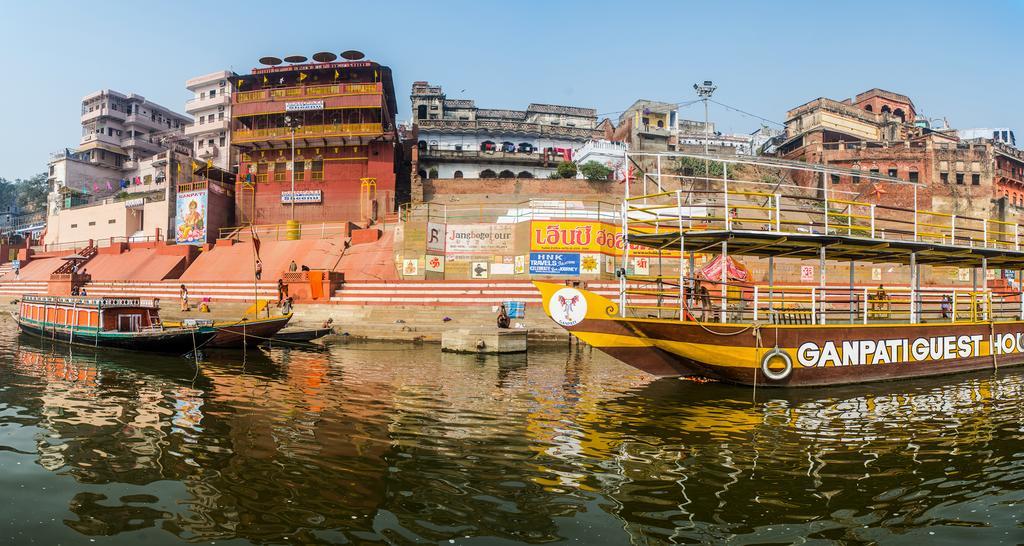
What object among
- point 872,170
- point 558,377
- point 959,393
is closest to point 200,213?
point 558,377

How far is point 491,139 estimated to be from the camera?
64188 millimetres

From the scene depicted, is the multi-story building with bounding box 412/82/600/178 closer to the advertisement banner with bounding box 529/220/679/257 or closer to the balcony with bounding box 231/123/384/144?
the balcony with bounding box 231/123/384/144

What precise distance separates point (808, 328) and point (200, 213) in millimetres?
45389

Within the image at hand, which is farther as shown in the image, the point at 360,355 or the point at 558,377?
the point at 360,355

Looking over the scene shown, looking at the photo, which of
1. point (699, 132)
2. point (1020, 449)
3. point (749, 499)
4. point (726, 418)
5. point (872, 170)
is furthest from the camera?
point (699, 132)

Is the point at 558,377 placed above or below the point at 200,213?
below

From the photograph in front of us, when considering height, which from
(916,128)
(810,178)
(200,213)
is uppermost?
(916,128)

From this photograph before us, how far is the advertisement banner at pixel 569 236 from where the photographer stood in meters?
30.7

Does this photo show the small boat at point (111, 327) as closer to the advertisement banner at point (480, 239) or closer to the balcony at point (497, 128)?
the advertisement banner at point (480, 239)

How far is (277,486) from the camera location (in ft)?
23.0

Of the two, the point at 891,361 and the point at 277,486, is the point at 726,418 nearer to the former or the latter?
the point at 891,361

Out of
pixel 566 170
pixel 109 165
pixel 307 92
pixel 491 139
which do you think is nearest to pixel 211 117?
pixel 109 165

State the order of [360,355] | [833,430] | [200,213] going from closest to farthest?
[833,430], [360,355], [200,213]

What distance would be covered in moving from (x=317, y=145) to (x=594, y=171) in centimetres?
2398
